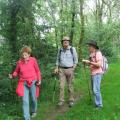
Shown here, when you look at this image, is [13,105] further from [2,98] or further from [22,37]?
[22,37]

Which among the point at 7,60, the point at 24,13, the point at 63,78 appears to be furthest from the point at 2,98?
the point at 24,13

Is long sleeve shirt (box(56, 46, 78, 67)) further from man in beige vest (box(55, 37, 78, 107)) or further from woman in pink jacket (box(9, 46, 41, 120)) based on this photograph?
woman in pink jacket (box(9, 46, 41, 120))

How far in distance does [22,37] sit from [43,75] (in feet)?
5.22

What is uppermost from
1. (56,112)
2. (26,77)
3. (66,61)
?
(66,61)

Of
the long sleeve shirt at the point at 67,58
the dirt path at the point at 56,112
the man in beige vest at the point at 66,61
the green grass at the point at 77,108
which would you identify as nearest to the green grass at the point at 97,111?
the green grass at the point at 77,108

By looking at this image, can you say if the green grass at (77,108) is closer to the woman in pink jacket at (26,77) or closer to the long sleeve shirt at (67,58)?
the woman in pink jacket at (26,77)

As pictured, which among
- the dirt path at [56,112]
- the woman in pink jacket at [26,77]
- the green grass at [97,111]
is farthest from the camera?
the dirt path at [56,112]

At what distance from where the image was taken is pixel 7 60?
1299 centimetres

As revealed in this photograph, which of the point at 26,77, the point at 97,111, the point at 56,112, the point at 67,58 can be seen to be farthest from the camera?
the point at 67,58

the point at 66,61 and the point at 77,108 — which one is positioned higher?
the point at 66,61

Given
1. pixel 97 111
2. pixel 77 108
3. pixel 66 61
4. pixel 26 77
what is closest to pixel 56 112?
pixel 77 108

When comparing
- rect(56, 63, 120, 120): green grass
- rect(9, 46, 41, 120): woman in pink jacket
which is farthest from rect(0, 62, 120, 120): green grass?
rect(9, 46, 41, 120): woman in pink jacket

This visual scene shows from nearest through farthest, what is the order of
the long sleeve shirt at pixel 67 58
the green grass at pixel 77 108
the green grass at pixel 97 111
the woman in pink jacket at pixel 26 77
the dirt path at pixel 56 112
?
the woman in pink jacket at pixel 26 77 → the green grass at pixel 97 111 → the green grass at pixel 77 108 → the dirt path at pixel 56 112 → the long sleeve shirt at pixel 67 58

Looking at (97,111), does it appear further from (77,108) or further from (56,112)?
(56,112)
